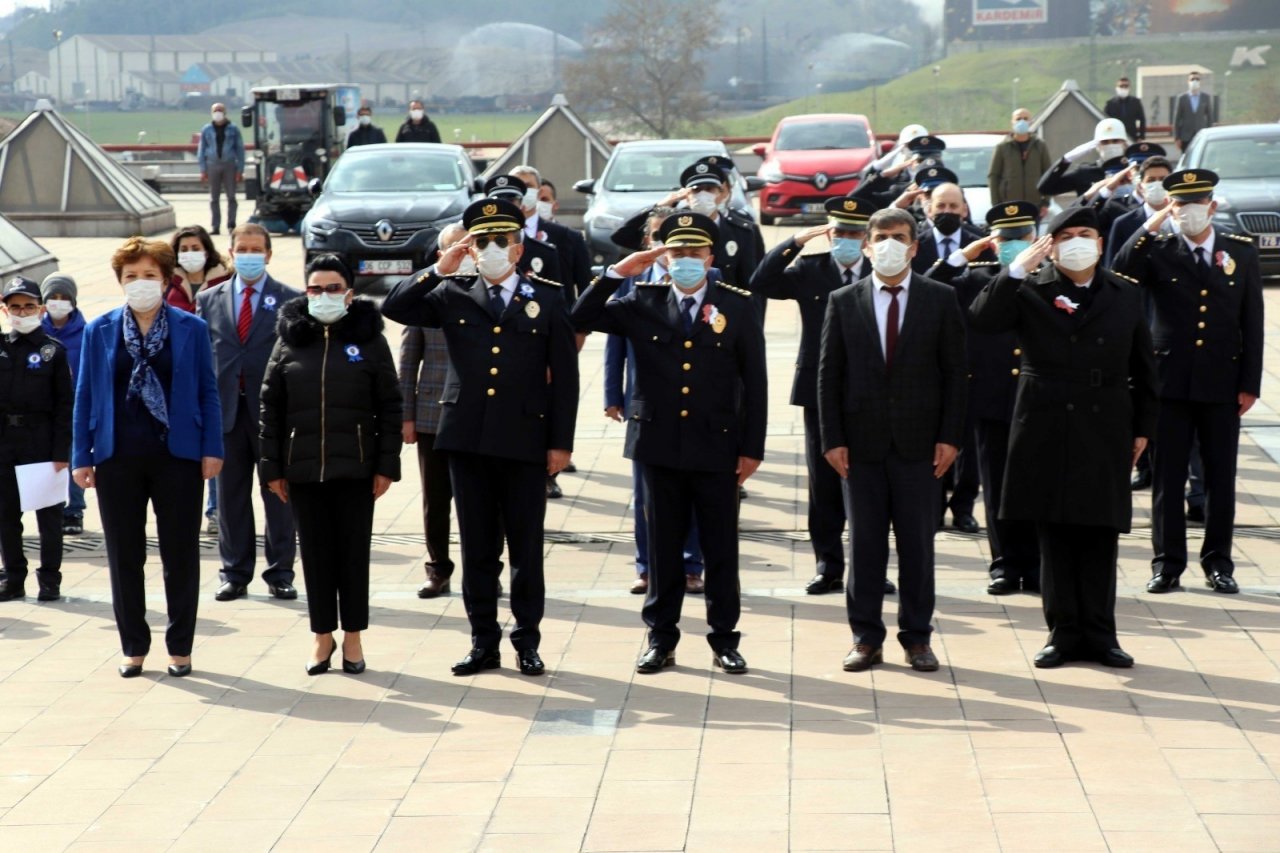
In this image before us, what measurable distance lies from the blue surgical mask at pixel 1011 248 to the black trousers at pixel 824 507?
119 cm

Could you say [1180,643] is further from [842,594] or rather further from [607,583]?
[607,583]

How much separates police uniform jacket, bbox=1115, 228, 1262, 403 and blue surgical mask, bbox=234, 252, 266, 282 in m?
4.28

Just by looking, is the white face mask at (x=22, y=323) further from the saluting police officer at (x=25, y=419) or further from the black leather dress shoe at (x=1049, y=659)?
the black leather dress shoe at (x=1049, y=659)

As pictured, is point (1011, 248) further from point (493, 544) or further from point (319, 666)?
point (319, 666)

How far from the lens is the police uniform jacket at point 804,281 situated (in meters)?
9.16

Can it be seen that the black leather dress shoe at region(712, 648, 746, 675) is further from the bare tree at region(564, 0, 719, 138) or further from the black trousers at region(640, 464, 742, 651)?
the bare tree at region(564, 0, 719, 138)

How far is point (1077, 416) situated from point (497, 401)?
240 centimetres

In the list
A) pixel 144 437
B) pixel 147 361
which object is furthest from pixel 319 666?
pixel 147 361

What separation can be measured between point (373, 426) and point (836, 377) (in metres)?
1.94

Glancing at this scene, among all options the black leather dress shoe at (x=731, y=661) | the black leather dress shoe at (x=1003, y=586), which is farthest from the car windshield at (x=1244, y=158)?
the black leather dress shoe at (x=731, y=661)

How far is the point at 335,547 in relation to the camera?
25.8 feet

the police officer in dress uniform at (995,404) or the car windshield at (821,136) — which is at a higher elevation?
the car windshield at (821,136)

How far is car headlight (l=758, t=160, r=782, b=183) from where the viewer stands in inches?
1126

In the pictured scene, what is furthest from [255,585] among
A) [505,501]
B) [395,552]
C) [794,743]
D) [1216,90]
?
[1216,90]
